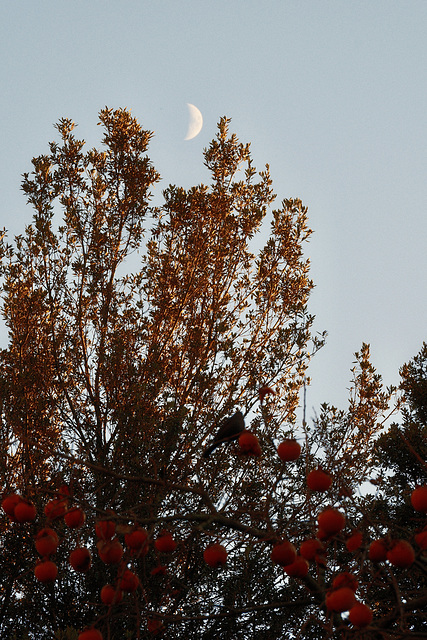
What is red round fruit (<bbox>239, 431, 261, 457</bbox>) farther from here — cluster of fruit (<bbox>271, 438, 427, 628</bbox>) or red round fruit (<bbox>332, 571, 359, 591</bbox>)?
red round fruit (<bbox>332, 571, 359, 591</bbox>)

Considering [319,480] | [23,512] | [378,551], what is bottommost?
[378,551]

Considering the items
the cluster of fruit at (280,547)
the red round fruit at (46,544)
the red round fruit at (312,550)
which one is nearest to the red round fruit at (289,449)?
the cluster of fruit at (280,547)

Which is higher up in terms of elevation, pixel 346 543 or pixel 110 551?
pixel 110 551

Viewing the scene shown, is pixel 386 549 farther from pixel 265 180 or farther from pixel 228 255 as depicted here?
pixel 265 180

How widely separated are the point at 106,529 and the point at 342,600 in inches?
48.2

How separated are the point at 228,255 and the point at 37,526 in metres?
4.88

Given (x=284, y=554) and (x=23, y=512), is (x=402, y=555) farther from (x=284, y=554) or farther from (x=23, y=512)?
(x=23, y=512)

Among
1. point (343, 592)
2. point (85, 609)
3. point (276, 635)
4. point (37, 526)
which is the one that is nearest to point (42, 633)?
point (85, 609)

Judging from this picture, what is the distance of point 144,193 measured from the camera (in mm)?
10195

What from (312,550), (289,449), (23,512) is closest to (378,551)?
(312,550)

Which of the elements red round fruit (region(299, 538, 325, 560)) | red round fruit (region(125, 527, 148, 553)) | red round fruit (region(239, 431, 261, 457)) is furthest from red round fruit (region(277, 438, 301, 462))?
red round fruit (region(125, 527, 148, 553))

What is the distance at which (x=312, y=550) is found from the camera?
10.9ft

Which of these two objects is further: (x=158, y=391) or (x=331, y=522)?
(x=158, y=391)

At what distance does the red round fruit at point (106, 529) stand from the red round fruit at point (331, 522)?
1.08 metres
